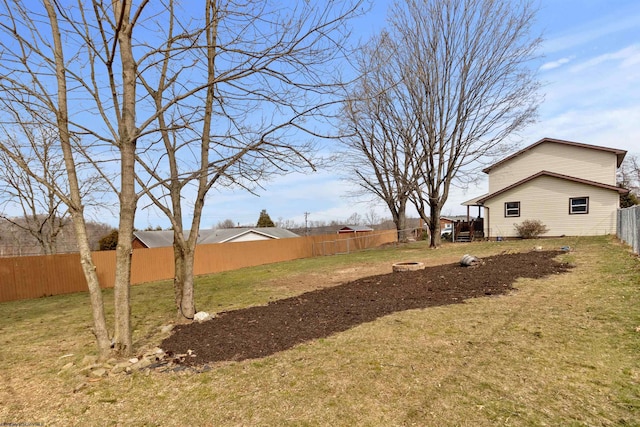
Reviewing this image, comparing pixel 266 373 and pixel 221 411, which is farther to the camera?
pixel 266 373

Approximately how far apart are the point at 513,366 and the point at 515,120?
1687 cm

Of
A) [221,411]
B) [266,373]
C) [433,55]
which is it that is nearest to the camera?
[221,411]

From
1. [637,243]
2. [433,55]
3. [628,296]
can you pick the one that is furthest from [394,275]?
[433,55]

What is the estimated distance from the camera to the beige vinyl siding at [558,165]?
733 inches

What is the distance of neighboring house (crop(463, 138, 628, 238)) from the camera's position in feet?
57.2

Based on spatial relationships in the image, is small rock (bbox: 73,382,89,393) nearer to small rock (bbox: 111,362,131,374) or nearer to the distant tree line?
small rock (bbox: 111,362,131,374)

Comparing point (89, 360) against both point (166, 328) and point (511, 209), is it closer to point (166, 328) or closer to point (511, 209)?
point (166, 328)

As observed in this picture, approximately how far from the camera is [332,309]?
6055 millimetres

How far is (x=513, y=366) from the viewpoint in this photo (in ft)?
10.7

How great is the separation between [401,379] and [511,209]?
64.3 ft

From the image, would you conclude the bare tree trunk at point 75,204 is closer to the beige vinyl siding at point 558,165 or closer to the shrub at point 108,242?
the beige vinyl siding at point 558,165

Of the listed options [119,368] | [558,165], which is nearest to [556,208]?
[558,165]

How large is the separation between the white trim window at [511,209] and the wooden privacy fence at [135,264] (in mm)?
11405

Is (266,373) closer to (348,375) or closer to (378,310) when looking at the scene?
(348,375)
